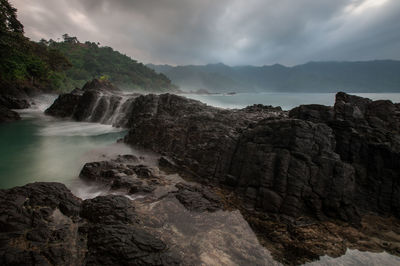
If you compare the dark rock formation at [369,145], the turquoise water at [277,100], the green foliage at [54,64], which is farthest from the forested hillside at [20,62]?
the turquoise water at [277,100]

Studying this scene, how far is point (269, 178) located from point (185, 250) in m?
4.65

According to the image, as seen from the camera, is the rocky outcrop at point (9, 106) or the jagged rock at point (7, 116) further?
the rocky outcrop at point (9, 106)

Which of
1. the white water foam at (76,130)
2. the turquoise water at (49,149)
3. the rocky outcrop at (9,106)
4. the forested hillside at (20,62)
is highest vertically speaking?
the forested hillside at (20,62)

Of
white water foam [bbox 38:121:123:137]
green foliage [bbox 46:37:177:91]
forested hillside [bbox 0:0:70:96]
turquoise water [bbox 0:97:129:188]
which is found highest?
green foliage [bbox 46:37:177:91]

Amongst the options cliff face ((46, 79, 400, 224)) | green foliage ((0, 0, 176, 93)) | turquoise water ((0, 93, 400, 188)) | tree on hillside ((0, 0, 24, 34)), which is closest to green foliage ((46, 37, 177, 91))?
green foliage ((0, 0, 176, 93))

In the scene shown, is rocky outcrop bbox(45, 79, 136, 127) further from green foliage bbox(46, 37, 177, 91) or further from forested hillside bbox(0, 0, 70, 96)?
green foliage bbox(46, 37, 177, 91)

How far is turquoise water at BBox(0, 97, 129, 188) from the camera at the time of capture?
10531 mm

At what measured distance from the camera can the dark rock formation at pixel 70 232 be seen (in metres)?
4.62

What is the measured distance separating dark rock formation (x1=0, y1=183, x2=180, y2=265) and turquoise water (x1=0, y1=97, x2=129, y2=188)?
11.6 ft

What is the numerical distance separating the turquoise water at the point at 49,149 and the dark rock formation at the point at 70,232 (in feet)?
11.6

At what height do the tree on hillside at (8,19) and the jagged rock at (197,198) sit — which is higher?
the tree on hillside at (8,19)

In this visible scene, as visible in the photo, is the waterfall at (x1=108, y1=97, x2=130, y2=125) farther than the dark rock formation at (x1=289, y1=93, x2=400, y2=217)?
Yes

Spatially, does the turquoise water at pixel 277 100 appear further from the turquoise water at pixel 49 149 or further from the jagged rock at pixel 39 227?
the jagged rock at pixel 39 227

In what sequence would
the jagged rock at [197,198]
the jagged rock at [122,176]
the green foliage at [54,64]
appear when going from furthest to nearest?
the green foliage at [54,64] < the jagged rock at [122,176] < the jagged rock at [197,198]
